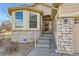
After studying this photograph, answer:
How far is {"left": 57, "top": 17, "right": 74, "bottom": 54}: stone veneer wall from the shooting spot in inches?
193

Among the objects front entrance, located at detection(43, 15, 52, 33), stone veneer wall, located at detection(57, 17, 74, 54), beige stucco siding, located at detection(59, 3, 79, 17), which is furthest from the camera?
stone veneer wall, located at detection(57, 17, 74, 54)

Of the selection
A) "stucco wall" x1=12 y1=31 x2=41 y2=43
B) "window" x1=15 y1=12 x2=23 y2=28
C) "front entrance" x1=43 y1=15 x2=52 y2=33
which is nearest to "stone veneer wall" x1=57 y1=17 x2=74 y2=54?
"front entrance" x1=43 y1=15 x2=52 y2=33

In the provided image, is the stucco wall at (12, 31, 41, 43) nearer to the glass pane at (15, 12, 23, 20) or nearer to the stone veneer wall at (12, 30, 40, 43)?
the stone veneer wall at (12, 30, 40, 43)

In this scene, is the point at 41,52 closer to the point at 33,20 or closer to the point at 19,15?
the point at 33,20

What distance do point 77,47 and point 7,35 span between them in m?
1.43

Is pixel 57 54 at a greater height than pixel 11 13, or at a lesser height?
lesser

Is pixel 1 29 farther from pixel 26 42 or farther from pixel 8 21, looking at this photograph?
pixel 26 42

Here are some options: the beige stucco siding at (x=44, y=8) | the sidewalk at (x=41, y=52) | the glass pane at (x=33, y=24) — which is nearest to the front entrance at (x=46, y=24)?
the beige stucco siding at (x=44, y=8)

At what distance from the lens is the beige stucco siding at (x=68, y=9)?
4.75 meters

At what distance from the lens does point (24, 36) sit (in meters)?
4.67

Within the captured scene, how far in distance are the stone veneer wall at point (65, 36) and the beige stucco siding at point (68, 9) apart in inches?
5.1

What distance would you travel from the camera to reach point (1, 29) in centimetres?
464

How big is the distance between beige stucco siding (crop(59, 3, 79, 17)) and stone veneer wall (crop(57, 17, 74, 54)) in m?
0.13

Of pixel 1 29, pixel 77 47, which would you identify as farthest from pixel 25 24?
pixel 77 47
